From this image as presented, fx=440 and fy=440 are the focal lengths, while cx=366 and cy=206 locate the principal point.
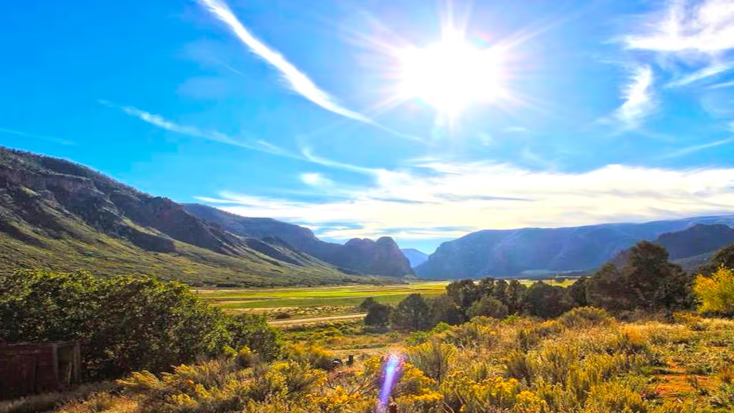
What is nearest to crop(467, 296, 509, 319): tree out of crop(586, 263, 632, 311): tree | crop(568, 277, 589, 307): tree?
crop(568, 277, 589, 307): tree

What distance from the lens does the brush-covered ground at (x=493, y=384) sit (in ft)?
20.7

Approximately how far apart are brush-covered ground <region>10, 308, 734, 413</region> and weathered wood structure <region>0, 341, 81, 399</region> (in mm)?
1434

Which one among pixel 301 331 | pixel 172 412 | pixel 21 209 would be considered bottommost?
pixel 301 331

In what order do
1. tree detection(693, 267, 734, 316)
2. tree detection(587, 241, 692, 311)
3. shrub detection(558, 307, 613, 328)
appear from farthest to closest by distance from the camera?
tree detection(587, 241, 692, 311), tree detection(693, 267, 734, 316), shrub detection(558, 307, 613, 328)

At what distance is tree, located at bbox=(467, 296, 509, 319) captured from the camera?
50.0 m

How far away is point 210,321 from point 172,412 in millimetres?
10497

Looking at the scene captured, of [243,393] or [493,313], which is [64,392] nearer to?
[243,393]

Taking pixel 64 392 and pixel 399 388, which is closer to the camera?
pixel 399 388

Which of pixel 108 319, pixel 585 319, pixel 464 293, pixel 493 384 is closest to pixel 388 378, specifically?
pixel 493 384

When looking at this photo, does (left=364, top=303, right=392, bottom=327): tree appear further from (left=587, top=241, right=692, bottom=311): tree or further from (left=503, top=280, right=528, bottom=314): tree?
(left=587, top=241, right=692, bottom=311): tree

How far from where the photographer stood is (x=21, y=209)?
17250 cm

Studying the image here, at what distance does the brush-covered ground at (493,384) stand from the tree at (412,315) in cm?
4656

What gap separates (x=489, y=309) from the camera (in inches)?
1978

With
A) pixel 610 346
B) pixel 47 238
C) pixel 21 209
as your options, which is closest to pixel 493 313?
pixel 610 346
